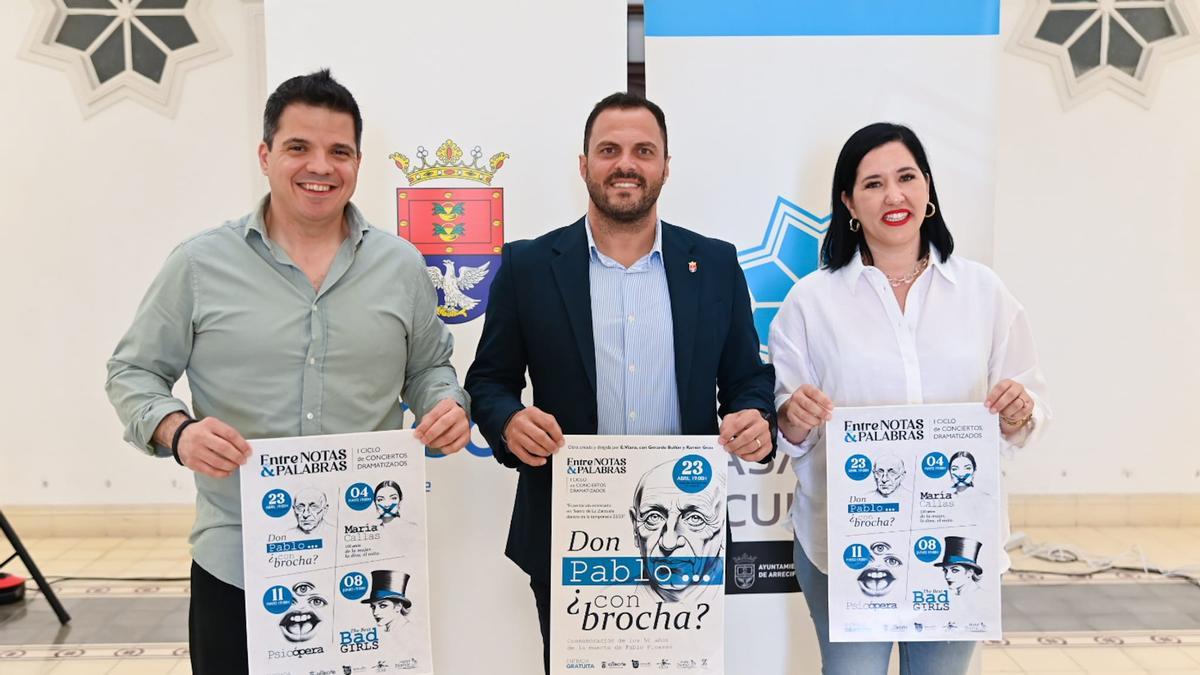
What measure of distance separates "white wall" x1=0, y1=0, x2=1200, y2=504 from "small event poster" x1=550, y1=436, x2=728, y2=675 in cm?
371

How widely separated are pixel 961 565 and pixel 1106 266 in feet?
12.4

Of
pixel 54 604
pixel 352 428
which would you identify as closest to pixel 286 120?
pixel 352 428

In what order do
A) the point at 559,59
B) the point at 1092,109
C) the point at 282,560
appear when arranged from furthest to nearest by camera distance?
the point at 1092,109 → the point at 559,59 → the point at 282,560

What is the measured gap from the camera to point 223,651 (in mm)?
1937

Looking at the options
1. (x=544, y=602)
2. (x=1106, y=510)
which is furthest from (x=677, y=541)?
(x=1106, y=510)

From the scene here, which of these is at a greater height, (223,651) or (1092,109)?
(1092,109)

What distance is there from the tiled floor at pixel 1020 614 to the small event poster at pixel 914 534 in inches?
76.6

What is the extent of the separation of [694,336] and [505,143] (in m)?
0.95

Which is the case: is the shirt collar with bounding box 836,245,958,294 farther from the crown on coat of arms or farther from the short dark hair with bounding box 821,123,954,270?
the crown on coat of arms

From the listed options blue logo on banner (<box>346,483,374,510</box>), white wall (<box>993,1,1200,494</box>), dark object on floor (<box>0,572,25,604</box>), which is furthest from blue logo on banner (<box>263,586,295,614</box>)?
white wall (<box>993,1,1200,494</box>)

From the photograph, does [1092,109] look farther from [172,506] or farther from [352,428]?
[172,506]

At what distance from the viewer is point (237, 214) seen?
5047mm

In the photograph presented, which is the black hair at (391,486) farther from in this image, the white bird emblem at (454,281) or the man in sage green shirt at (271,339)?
the white bird emblem at (454,281)

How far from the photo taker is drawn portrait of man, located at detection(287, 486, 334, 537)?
185 cm
